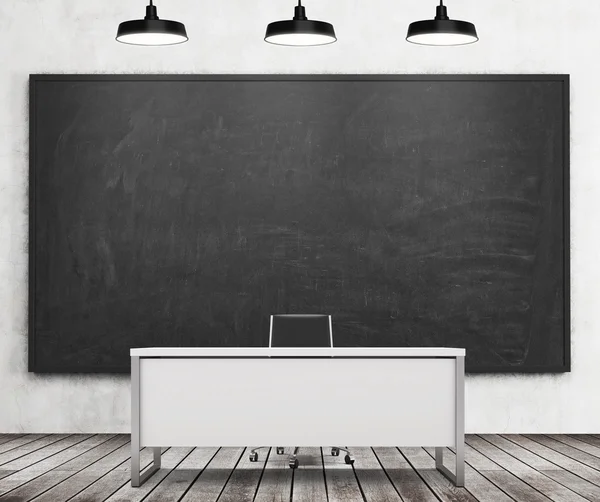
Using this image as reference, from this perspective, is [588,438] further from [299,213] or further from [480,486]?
[299,213]

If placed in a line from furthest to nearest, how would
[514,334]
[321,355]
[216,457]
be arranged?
[514,334], [216,457], [321,355]

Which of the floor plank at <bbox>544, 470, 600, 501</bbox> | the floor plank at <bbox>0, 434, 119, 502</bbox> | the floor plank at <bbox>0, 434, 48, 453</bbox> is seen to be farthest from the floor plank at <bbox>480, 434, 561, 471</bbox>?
the floor plank at <bbox>0, 434, 48, 453</bbox>

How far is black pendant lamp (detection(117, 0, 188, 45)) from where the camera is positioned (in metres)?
4.89

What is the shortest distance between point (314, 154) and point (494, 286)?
1788mm

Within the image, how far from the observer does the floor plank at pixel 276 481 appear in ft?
14.5

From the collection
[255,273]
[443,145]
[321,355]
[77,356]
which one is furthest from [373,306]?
[77,356]

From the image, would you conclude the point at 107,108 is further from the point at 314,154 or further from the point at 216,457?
the point at 216,457

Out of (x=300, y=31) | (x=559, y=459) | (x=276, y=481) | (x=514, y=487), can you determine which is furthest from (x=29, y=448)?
(x=559, y=459)

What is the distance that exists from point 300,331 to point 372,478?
3.77ft

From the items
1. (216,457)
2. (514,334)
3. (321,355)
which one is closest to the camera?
(321,355)

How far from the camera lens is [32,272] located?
6.50 m

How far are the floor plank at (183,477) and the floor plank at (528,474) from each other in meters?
1.95

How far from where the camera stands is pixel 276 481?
15.8 feet

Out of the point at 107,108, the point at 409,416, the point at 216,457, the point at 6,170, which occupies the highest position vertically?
the point at 107,108
